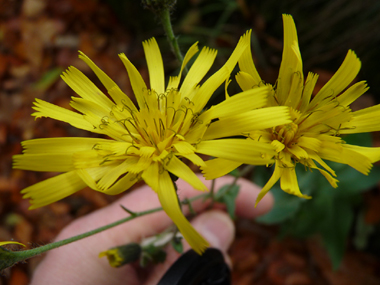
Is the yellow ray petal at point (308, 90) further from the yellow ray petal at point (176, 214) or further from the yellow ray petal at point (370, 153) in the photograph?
the yellow ray petal at point (176, 214)

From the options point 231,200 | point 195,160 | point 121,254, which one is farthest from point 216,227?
point 195,160

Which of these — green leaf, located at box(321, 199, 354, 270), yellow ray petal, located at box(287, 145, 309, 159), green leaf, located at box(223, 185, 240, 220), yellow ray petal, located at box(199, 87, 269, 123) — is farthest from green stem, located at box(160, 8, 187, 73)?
green leaf, located at box(321, 199, 354, 270)

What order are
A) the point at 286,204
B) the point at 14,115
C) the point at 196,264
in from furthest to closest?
the point at 14,115, the point at 286,204, the point at 196,264

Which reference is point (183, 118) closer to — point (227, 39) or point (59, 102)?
point (227, 39)

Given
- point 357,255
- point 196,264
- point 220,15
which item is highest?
point 220,15

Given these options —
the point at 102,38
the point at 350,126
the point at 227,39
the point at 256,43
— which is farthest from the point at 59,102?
the point at 350,126

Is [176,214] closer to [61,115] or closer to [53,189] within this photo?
[53,189]
